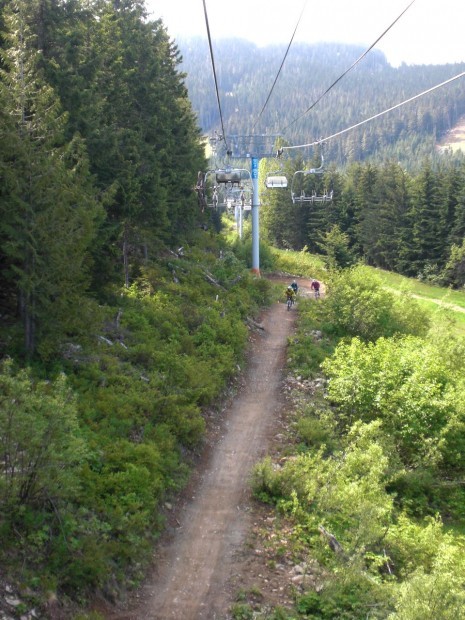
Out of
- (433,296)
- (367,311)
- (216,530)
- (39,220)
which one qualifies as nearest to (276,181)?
(367,311)

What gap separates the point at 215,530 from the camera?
431 inches

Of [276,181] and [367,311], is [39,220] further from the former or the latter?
[276,181]

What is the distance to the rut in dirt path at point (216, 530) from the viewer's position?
348 inches

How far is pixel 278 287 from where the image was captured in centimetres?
3619

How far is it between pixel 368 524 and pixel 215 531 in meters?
3.07

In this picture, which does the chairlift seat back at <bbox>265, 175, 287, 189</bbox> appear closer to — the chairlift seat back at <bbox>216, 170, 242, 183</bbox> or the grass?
the chairlift seat back at <bbox>216, 170, 242, 183</bbox>

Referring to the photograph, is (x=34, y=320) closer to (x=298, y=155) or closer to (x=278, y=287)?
(x=278, y=287)

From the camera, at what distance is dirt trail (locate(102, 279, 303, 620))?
29.0 ft

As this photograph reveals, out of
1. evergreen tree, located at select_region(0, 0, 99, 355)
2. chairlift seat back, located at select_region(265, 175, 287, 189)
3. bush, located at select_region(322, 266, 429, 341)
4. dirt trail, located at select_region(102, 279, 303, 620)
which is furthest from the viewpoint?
chairlift seat back, located at select_region(265, 175, 287, 189)

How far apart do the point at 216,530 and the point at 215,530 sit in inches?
0.8

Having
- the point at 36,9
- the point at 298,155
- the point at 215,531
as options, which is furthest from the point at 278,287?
the point at 298,155

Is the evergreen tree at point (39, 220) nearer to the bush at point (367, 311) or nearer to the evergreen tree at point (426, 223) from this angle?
the bush at point (367, 311)

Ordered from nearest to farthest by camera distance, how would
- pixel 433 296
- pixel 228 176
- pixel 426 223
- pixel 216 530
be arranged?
pixel 216 530 → pixel 228 176 → pixel 433 296 → pixel 426 223

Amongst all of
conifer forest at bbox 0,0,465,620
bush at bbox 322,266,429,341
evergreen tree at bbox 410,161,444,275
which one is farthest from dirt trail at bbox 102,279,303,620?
evergreen tree at bbox 410,161,444,275
